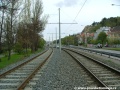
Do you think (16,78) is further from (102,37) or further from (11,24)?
(102,37)

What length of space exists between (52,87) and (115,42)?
383 ft

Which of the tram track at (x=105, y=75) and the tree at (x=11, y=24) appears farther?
the tree at (x=11, y=24)

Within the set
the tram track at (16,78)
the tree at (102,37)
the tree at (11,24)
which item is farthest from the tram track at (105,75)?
the tree at (102,37)

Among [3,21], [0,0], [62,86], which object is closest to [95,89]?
[62,86]

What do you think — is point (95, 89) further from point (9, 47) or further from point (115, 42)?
point (115, 42)

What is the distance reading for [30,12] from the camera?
55562 mm

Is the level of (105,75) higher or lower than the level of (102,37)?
lower

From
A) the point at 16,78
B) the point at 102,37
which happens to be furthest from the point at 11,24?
the point at 102,37

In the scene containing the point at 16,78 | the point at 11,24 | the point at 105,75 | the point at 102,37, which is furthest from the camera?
the point at 102,37

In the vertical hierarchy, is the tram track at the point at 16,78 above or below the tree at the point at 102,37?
below

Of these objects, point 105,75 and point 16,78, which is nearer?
point 16,78

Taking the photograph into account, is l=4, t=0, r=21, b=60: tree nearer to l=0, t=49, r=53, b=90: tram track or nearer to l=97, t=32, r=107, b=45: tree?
l=0, t=49, r=53, b=90: tram track

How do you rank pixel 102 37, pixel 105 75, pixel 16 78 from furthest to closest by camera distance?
pixel 102 37, pixel 105 75, pixel 16 78

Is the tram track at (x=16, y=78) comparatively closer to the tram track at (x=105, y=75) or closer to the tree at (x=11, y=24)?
the tram track at (x=105, y=75)
